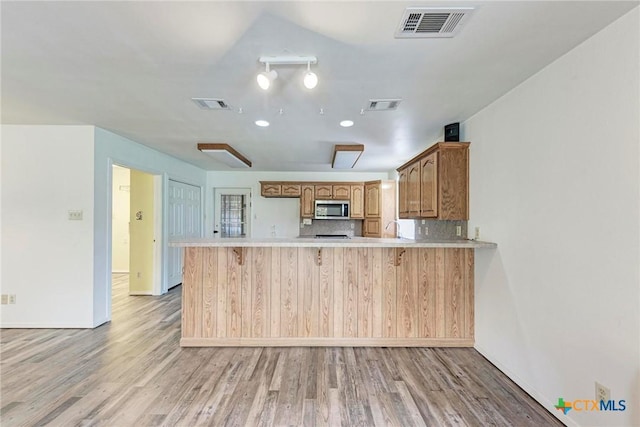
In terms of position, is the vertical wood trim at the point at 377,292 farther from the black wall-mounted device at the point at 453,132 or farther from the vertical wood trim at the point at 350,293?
the black wall-mounted device at the point at 453,132

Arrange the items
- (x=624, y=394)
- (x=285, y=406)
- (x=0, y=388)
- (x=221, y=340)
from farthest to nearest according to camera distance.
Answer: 1. (x=221, y=340)
2. (x=0, y=388)
3. (x=285, y=406)
4. (x=624, y=394)

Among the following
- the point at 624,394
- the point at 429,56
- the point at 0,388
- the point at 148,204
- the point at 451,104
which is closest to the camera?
the point at 624,394

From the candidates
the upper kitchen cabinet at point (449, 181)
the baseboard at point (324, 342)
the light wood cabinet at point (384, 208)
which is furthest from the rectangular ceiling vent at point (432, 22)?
the light wood cabinet at point (384, 208)

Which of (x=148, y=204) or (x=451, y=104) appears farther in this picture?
(x=148, y=204)

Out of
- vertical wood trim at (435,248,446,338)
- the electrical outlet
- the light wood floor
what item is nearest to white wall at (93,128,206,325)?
the light wood floor

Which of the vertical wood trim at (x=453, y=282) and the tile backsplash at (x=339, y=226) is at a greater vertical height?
the tile backsplash at (x=339, y=226)

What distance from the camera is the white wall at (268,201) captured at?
6.94 meters

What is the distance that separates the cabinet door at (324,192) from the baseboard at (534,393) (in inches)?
168

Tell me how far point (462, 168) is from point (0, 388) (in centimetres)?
434

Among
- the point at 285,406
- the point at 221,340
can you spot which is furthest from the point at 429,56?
the point at 221,340

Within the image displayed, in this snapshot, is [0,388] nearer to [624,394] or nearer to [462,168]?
[624,394]

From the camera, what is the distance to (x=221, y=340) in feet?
10.2

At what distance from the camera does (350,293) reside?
126 inches

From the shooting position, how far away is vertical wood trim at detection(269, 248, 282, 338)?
3.16m
